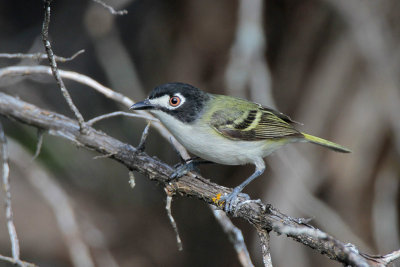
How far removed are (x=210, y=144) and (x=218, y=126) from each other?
287 mm

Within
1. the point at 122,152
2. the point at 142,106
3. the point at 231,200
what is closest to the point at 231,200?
the point at 231,200

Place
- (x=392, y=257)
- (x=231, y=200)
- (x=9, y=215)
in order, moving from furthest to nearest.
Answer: (x=231, y=200)
(x=9, y=215)
(x=392, y=257)

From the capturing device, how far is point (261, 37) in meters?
5.14

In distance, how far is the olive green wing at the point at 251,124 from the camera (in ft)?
13.3

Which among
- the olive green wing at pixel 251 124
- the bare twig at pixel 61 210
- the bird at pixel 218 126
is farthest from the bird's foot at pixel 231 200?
the bare twig at pixel 61 210

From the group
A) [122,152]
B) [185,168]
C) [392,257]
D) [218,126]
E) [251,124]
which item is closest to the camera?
[392,257]

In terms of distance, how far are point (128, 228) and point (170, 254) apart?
0.77 meters

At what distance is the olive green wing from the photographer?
13.3ft

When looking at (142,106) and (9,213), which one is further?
(142,106)

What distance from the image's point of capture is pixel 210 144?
12.5ft

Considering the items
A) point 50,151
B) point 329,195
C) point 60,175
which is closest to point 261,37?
point 329,195

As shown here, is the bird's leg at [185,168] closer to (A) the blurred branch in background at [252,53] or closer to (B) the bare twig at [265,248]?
(B) the bare twig at [265,248]

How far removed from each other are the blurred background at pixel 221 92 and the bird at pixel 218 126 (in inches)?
28.5

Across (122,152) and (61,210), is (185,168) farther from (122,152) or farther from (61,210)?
(61,210)
